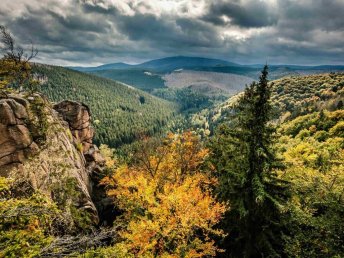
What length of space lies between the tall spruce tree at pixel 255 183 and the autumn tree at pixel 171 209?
236cm

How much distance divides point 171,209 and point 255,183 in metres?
8.35

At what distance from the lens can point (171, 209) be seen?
26.6 m

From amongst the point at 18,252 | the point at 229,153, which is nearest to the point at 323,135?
the point at 229,153

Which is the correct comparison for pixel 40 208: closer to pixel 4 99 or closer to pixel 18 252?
pixel 18 252

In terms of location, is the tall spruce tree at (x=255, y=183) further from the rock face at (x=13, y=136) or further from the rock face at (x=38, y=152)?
the rock face at (x=13, y=136)

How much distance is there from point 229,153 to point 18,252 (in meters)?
23.4

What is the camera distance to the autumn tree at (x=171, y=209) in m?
24.7

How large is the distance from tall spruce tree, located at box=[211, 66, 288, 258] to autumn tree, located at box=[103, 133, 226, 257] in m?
2.36

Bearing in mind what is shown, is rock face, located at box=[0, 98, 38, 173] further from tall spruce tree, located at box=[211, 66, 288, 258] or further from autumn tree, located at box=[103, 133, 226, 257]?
tall spruce tree, located at box=[211, 66, 288, 258]

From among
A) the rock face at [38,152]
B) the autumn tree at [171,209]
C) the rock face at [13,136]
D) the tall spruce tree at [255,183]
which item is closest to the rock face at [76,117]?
the rock face at [38,152]

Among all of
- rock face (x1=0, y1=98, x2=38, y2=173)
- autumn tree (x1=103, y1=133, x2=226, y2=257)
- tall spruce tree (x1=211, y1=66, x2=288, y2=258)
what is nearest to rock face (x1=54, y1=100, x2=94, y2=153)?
autumn tree (x1=103, y1=133, x2=226, y2=257)

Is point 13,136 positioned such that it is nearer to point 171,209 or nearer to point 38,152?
point 38,152

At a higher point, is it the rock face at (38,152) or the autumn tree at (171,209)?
the rock face at (38,152)

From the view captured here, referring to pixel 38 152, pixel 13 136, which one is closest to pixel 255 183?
pixel 38 152
